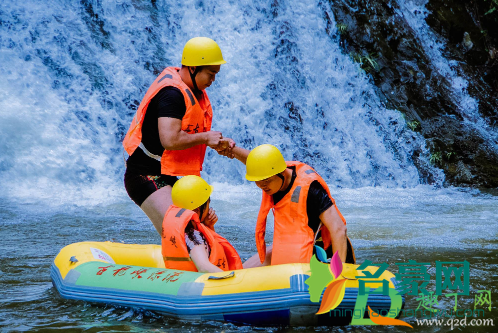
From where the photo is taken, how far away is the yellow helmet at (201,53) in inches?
149

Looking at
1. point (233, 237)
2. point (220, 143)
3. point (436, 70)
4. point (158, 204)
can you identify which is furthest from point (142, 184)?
point (436, 70)

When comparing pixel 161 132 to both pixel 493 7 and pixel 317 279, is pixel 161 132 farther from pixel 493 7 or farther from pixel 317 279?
pixel 493 7

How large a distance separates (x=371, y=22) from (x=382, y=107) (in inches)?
72.2

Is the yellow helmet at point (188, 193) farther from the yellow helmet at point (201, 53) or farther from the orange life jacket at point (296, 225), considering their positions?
the yellow helmet at point (201, 53)

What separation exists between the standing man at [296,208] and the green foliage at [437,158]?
6893 mm

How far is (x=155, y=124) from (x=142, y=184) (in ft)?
1.41

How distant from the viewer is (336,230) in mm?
3545

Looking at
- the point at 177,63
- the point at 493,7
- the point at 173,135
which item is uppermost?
the point at 493,7

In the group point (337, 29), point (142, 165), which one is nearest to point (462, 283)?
point (142, 165)

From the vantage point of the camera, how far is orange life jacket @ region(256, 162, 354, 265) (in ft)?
12.1

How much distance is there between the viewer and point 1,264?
496cm

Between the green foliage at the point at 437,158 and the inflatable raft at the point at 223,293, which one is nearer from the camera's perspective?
the inflatable raft at the point at 223,293

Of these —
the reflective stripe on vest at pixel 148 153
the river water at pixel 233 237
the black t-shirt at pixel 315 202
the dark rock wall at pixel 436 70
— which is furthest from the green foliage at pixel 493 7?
the reflective stripe on vest at pixel 148 153

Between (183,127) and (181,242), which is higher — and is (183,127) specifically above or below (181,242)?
above
